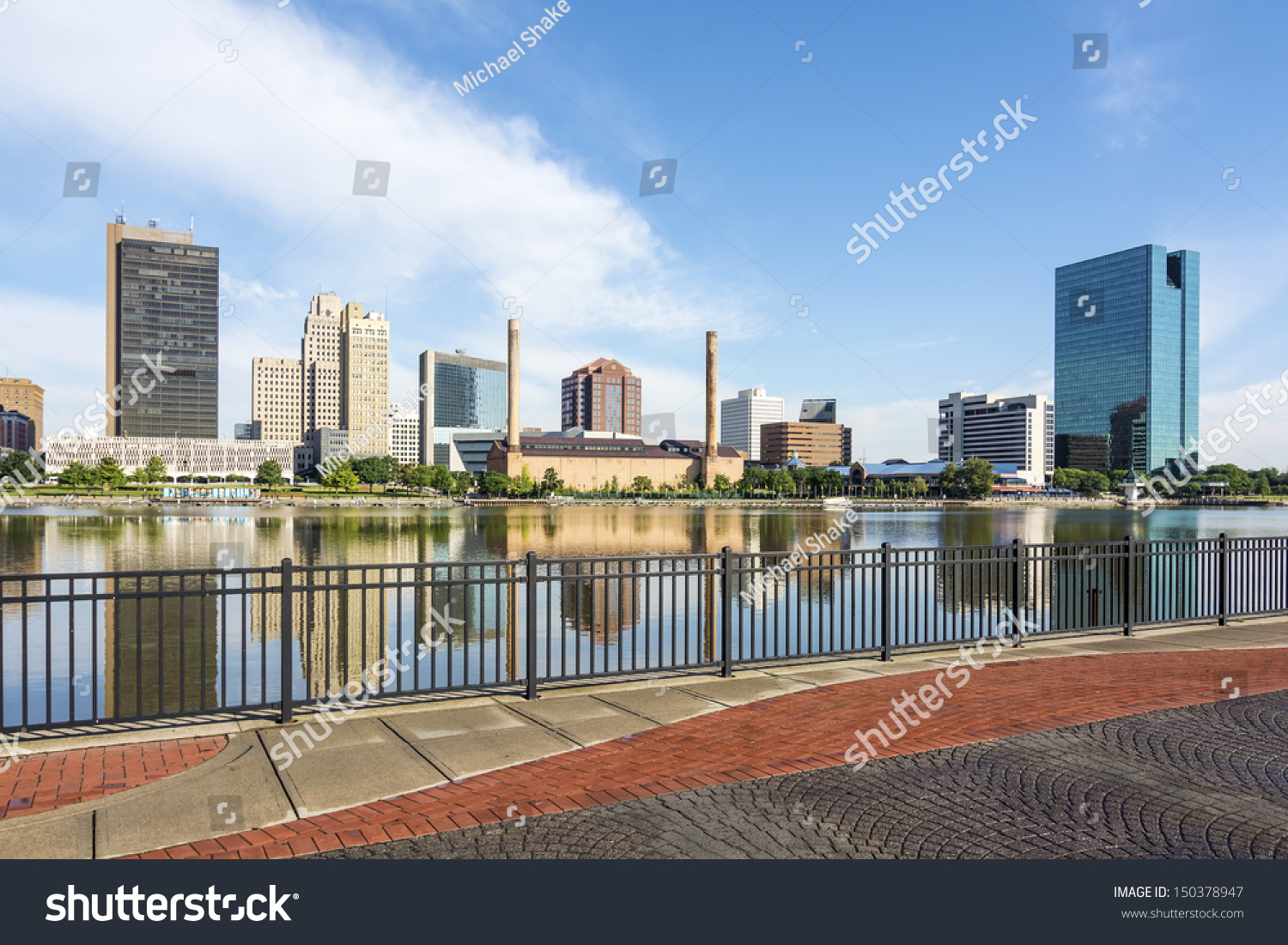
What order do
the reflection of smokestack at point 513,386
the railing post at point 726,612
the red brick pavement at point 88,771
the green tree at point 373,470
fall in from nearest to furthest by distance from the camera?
the red brick pavement at point 88,771
the railing post at point 726,612
the reflection of smokestack at point 513,386
the green tree at point 373,470

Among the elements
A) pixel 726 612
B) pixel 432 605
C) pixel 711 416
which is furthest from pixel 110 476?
pixel 726 612

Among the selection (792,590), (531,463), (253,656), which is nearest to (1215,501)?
(531,463)

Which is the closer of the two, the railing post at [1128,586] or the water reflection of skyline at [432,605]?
the water reflection of skyline at [432,605]

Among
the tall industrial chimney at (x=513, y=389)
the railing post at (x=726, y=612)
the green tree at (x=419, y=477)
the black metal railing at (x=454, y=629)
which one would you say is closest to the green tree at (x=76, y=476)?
the green tree at (x=419, y=477)

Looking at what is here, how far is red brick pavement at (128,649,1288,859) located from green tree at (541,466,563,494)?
174487 mm

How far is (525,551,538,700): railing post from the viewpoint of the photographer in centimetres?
815

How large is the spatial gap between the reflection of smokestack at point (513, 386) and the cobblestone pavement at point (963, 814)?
15917 centimetres

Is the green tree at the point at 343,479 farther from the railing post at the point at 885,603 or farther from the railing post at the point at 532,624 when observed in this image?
the railing post at the point at 532,624

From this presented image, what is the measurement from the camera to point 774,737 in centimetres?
712

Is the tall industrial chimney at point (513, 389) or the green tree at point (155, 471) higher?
the tall industrial chimney at point (513, 389)

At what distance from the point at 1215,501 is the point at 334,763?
8762 inches

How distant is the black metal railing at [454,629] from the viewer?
810 cm

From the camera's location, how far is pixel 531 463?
Result: 194 meters
